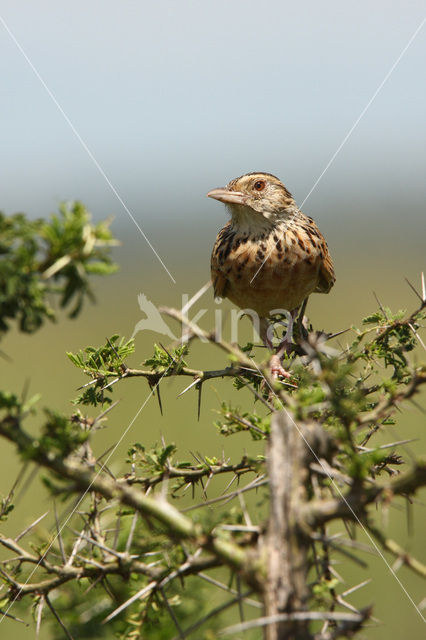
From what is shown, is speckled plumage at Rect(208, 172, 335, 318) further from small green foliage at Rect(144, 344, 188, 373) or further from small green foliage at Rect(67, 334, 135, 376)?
small green foliage at Rect(67, 334, 135, 376)

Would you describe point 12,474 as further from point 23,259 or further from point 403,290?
point 403,290

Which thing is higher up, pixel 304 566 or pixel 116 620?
pixel 304 566

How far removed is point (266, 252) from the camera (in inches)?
229

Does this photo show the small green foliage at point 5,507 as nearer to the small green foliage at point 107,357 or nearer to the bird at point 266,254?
the small green foliage at point 107,357

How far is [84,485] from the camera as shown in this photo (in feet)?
4.68

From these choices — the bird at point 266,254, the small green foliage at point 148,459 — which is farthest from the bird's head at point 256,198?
the small green foliage at point 148,459

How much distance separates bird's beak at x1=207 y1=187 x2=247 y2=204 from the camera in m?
6.01

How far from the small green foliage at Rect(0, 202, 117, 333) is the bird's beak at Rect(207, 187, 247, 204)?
4.60m

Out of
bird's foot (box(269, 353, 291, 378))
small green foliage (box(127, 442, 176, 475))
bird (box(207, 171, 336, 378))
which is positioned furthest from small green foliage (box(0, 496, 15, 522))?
bird (box(207, 171, 336, 378))

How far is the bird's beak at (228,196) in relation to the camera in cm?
601

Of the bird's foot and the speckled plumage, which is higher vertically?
the speckled plumage

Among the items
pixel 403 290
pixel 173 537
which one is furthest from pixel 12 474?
pixel 403 290

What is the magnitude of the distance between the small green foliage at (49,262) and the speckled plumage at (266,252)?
4202 mm

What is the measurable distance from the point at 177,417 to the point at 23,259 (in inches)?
464
